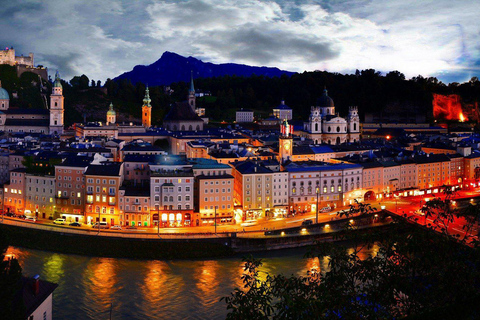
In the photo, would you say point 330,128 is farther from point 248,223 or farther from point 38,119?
point 38,119

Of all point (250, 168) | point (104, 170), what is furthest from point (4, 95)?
point (250, 168)

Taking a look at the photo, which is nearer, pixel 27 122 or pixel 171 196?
pixel 171 196

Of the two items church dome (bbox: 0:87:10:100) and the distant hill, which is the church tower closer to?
church dome (bbox: 0:87:10:100)

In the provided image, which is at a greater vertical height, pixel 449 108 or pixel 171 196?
pixel 449 108

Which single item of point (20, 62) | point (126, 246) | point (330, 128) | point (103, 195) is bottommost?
point (126, 246)

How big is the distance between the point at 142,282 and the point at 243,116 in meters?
35.3

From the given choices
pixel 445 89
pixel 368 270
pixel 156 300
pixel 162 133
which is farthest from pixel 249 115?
pixel 368 270

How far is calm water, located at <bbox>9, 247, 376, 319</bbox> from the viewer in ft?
38.3

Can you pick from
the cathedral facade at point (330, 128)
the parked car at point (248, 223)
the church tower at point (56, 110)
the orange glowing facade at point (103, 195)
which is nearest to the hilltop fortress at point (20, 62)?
the church tower at point (56, 110)

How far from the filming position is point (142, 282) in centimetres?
1373

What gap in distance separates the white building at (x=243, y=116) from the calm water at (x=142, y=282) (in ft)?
103

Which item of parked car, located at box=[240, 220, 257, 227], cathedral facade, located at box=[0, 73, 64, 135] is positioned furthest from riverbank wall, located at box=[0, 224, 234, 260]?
cathedral facade, located at box=[0, 73, 64, 135]

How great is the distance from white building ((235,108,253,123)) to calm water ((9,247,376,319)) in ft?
103

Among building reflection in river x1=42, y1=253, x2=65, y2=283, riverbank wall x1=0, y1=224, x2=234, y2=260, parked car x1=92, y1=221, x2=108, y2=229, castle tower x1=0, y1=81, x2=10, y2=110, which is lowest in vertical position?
building reflection in river x1=42, y1=253, x2=65, y2=283
